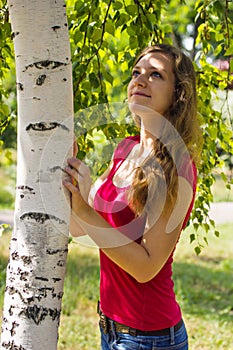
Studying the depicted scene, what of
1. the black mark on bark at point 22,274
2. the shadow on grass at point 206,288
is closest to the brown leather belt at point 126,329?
the black mark on bark at point 22,274

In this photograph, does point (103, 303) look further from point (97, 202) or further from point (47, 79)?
point (47, 79)

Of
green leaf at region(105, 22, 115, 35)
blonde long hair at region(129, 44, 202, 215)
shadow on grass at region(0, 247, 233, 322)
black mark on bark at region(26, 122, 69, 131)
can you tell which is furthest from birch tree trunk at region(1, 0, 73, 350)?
shadow on grass at region(0, 247, 233, 322)

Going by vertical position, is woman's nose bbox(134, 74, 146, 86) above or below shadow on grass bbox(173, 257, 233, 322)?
above

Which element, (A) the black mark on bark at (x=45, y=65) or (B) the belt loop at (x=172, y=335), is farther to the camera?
(B) the belt loop at (x=172, y=335)

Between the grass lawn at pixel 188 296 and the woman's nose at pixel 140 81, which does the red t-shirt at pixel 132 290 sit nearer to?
the woman's nose at pixel 140 81

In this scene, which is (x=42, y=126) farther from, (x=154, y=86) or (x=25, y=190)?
(x=154, y=86)

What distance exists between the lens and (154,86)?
1.91 m

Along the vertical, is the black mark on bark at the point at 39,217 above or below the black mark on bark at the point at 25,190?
below

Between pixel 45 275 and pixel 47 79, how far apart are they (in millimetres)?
492

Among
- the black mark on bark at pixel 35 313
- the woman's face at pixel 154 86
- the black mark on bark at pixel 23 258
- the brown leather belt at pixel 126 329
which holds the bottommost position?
the brown leather belt at pixel 126 329

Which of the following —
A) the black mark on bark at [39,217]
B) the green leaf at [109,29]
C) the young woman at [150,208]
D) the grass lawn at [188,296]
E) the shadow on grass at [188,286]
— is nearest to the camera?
the black mark on bark at [39,217]

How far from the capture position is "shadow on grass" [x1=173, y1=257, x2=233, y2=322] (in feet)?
18.3

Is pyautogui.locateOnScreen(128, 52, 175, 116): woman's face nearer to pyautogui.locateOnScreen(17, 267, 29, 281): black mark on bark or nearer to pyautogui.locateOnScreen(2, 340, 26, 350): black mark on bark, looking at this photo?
pyautogui.locateOnScreen(17, 267, 29, 281): black mark on bark

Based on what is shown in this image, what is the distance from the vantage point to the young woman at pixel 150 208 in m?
1.67
